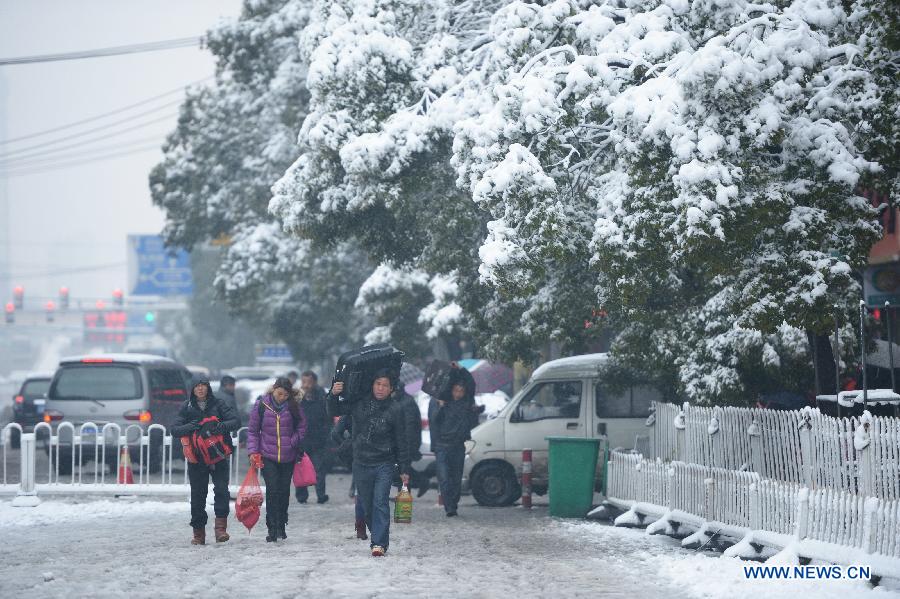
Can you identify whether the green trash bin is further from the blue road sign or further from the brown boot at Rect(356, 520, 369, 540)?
the blue road sign

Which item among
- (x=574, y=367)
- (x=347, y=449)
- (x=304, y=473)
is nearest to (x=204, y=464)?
(x=304, y=473)

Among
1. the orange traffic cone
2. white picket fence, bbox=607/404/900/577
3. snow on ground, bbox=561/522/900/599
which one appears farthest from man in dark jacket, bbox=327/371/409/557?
the orange traffic cone

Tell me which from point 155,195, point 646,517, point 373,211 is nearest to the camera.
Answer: point 646,517

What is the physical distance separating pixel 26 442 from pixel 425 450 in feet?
20.7

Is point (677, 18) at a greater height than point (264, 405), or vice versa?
point (677, 18)

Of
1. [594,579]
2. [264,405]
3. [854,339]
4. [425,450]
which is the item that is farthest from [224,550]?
[425,450]

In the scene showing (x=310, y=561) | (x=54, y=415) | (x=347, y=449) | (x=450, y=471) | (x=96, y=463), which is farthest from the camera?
(x=54, y=415)

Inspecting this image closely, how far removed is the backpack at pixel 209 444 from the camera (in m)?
14.5

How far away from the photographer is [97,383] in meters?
24.4

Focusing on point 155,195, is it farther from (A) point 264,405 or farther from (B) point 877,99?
(B) point 877,99

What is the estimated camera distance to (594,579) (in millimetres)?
12125

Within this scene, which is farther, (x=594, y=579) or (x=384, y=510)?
(x=384, y=510)

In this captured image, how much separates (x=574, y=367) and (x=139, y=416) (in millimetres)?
7692

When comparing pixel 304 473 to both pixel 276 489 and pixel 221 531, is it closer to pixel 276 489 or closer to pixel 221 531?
pixel 276 489
